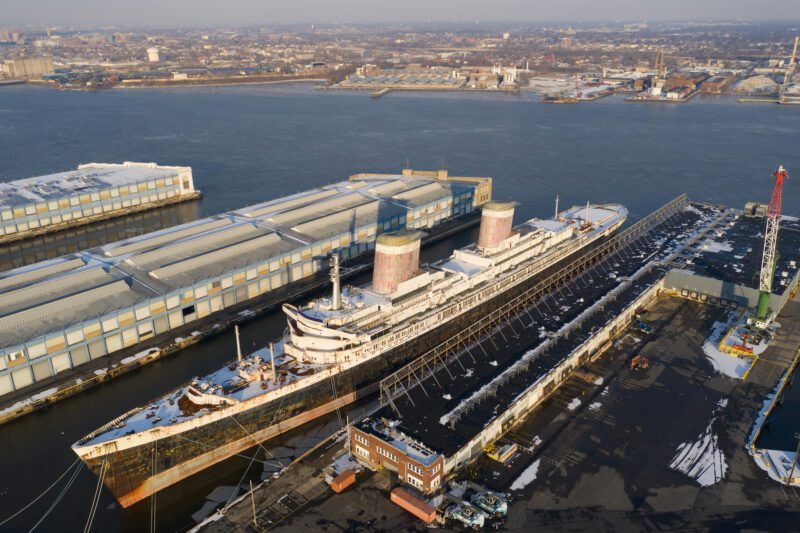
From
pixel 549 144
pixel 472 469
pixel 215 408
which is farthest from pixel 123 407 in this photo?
pixel 549 144

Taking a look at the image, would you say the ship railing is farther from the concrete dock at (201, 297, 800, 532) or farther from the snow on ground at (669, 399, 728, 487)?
the snow on ground at (669, 399, 728, 487)

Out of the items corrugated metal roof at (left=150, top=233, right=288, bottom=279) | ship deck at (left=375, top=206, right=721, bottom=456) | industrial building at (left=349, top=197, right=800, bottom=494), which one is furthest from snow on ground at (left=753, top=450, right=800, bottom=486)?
corrugated metal roof at (left=150, top=233, right=288, bottom=279)

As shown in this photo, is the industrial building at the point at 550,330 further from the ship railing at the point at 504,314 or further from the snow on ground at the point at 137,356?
the snow on ground at the point at 137,356

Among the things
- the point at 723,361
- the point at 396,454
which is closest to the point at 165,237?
the point at 396,454

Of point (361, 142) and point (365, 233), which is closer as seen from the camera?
point (365, 233)

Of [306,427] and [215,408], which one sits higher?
[215,408]

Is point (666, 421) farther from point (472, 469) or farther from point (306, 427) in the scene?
point (306, 427)

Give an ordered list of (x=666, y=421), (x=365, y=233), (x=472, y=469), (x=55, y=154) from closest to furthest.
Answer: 1. (x=472, y=469)
2. (x=666, y=421)
3. (x=365, y=233)
4. (x=55, y=154)

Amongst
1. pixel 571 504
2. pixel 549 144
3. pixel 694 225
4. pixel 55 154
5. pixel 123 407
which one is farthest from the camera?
pixel 549 144
